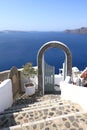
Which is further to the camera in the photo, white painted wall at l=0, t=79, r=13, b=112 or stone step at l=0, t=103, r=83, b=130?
white painted wall at l=0, t=79, r=13, b=112

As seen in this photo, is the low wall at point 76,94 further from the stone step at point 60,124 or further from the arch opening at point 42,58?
the arch opening at point 42,58

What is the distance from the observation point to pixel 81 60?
1949 inches

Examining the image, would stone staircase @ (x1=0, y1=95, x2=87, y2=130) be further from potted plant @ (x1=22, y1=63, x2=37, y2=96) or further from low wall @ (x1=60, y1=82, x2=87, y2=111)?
potted plant @ (x1=22, y1=63, x2=37, y2=96)

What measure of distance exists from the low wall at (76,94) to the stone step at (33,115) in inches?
11.6

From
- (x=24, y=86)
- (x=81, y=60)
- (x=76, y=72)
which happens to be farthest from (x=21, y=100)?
(x=81, y=60)

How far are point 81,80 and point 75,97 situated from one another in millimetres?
737

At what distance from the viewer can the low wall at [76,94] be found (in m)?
6.75

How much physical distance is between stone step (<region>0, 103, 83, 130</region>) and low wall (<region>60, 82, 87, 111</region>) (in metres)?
0.29

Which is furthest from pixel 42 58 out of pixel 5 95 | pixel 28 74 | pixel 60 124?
pixel 60 124

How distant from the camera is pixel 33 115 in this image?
20.9ft

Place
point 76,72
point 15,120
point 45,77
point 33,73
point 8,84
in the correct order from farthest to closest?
point 76,72 → point 45,77 → point 33,73 → point 8,84 → point 15,120

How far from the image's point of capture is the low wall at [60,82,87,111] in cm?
675

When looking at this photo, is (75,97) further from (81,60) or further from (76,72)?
(81,60)

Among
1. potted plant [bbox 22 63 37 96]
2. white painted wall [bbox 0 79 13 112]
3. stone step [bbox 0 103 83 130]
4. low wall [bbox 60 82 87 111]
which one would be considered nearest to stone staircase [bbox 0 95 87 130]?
stone step [bbox 0 103 83 130]
